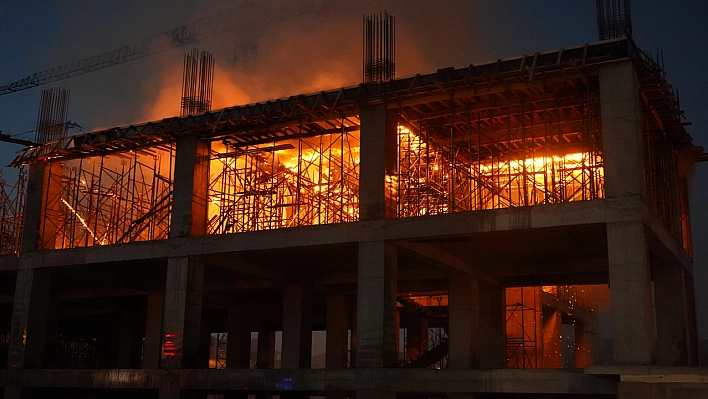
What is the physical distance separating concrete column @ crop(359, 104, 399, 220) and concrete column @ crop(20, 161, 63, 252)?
17.4m

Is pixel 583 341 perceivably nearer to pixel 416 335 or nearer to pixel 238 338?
pixel 416 335

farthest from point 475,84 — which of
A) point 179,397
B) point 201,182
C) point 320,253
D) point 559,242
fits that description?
point 179,397

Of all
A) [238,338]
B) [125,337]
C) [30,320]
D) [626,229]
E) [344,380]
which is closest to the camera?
[626,229]

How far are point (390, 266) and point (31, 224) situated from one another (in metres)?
19.3

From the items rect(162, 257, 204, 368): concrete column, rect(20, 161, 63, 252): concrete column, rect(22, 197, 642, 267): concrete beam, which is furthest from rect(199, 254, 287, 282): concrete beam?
rect(20, 161, 63, 252): concrete column

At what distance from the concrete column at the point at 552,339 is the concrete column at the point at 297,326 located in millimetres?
15545

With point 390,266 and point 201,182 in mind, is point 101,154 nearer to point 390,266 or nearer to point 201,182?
point 201,182

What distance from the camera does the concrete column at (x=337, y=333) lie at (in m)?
41.1

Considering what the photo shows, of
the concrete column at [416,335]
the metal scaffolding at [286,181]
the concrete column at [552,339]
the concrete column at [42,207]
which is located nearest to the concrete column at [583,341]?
the concrete column at [552,339]

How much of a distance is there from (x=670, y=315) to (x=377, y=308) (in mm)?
12428

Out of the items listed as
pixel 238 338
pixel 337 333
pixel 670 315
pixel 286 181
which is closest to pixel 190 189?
pixel 286 181

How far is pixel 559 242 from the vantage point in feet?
103

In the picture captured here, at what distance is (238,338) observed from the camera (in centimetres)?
4750

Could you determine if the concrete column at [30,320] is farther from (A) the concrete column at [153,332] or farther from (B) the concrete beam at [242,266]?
(B) the concrete beam at [242,266]
